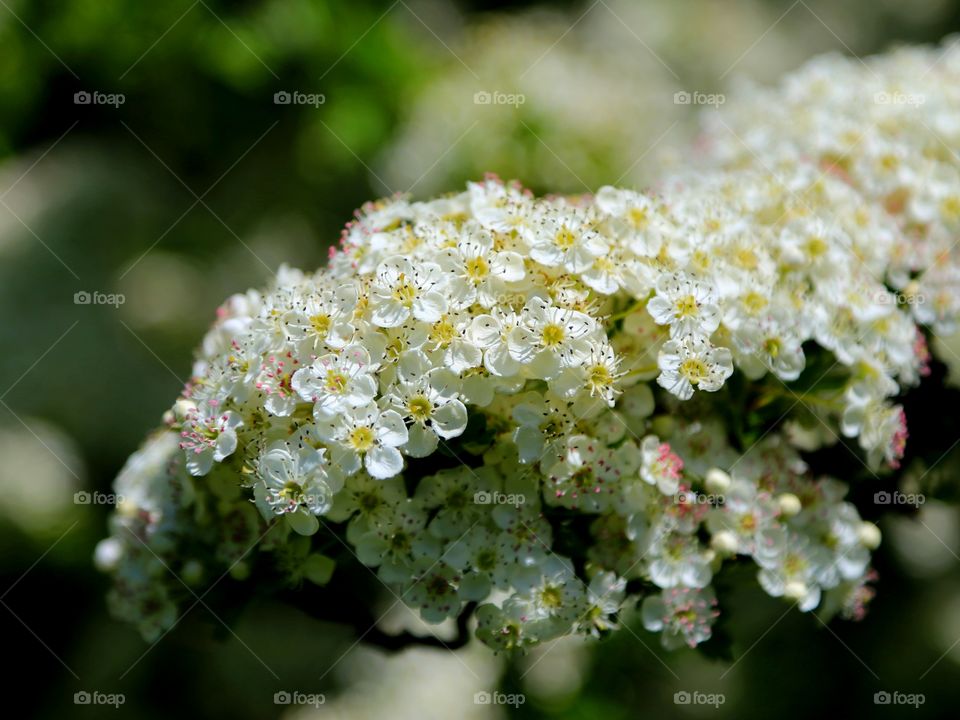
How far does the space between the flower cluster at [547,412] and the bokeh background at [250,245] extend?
0.71 meters

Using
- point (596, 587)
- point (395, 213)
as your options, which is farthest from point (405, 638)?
point (395, 213)

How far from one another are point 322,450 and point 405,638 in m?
0.54

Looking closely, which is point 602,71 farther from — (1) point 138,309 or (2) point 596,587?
(2) point 596,587
